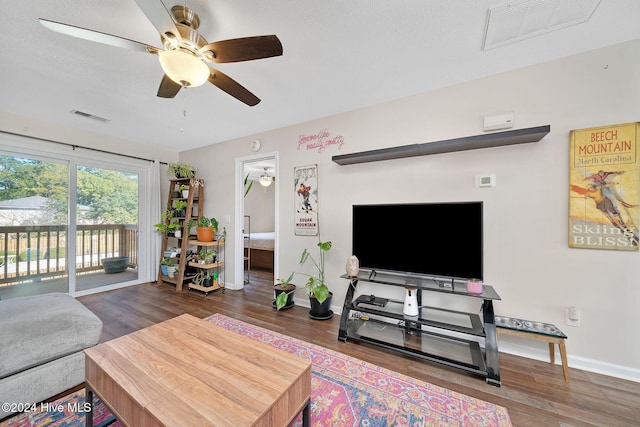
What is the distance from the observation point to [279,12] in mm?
1488

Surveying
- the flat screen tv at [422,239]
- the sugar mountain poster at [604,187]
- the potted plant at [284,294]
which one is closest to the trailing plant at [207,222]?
the potted plant at [284,294]

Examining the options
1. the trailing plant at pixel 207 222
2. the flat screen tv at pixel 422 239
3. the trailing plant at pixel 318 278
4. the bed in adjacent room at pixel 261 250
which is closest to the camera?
the flat screen tv at pixel 422 239

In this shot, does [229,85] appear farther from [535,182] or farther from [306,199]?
[535,182]

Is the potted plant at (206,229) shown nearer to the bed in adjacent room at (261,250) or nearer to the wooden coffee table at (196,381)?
the bed in adjacent room at (261,250)

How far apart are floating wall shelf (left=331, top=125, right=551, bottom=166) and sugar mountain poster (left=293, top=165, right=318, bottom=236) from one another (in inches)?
21.3

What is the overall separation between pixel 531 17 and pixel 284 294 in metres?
3.21

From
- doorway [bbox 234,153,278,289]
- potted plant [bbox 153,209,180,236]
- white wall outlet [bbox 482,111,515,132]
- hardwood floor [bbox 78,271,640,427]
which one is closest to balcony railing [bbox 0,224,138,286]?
potted plant [bbox 153,209,180,236]

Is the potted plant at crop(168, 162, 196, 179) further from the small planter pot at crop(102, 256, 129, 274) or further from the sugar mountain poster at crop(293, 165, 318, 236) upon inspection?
the sugar mountain poster at crop(293, 165, 318, 236)

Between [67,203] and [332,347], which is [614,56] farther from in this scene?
[67,203]

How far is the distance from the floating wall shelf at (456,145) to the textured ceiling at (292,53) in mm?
632

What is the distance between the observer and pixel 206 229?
3.81 m

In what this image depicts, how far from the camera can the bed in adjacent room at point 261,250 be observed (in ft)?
16.5

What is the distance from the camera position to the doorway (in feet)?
12.5

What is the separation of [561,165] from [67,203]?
230 inches
